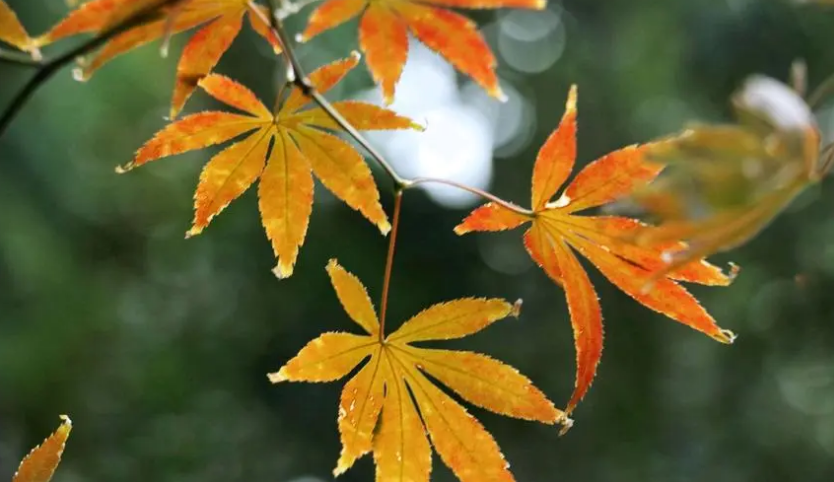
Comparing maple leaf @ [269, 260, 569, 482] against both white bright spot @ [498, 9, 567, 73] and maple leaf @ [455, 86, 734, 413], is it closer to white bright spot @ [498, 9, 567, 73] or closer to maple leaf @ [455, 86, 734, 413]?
maple leaf @ [455, 86, 734, 413]

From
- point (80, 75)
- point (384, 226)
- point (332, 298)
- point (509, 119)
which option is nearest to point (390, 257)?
point (384, 226)

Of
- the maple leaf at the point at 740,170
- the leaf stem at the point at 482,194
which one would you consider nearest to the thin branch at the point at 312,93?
the leaf stem at the point at 482,194

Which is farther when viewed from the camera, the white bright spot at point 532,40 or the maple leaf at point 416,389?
the white bright spot at point 532,40

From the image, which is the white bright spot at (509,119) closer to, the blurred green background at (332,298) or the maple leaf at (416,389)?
the blurred green background at (332,298)

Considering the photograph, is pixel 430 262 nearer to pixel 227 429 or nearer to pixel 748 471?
pixel 227 429

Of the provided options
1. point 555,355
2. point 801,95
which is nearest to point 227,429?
point 555,355

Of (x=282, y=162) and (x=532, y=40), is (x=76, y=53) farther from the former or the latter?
(x=532, y=40)
